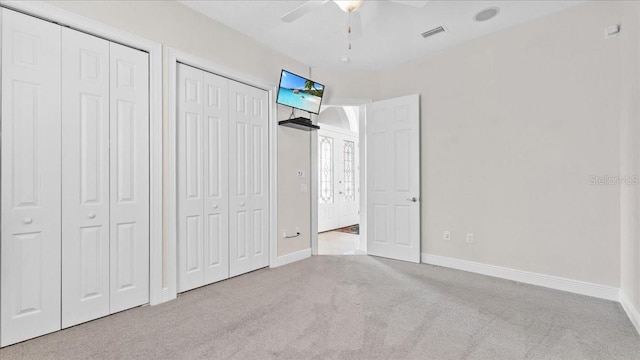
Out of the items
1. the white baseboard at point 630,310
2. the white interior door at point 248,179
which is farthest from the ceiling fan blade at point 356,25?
the white baseboard at point 630,310

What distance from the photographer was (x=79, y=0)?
2.33 meters

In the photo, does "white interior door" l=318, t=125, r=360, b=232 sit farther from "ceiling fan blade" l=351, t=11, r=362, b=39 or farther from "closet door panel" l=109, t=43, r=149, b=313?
"closet door panel" l=109, t=43, r=149, b=313

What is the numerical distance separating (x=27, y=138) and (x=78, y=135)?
0.29 metres

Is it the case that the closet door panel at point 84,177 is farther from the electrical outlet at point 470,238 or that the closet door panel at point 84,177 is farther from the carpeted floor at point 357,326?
the electrical outlet at point 470,238

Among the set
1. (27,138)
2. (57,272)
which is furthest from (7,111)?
(57,272)

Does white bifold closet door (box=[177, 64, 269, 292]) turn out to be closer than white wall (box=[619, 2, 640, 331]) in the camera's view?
No

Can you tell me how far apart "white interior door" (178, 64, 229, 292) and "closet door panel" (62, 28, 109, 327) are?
0.66 meters

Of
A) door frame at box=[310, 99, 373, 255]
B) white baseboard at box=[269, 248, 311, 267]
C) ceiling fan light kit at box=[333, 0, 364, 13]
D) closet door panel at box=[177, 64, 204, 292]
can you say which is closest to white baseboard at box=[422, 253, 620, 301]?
door frame at box=[310, 99, 373, 255]

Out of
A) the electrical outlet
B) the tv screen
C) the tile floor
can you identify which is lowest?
the tile floor

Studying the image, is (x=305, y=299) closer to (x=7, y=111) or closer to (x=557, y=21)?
(x=7, y=111)

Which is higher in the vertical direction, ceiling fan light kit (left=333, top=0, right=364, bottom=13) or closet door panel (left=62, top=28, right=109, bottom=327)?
ceiling fan light kit (left=333, top=0, right=364, bottom=13)

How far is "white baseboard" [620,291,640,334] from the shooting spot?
2232 millimetres

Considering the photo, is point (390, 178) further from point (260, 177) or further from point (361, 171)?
point (260, 177)

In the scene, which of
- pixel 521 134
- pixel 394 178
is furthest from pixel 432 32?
pixel 394 178
